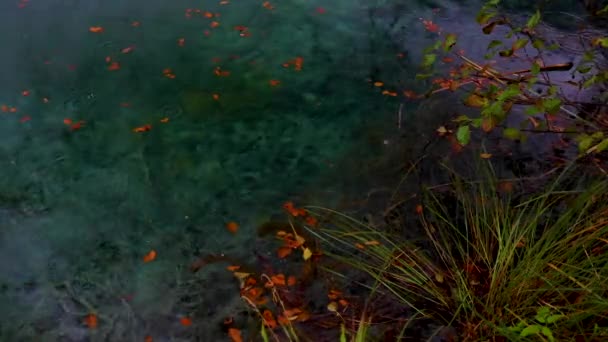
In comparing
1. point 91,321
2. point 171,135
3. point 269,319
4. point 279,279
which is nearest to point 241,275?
point 279,279

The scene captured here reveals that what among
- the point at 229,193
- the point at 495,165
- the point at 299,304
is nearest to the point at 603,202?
the point at 495,165

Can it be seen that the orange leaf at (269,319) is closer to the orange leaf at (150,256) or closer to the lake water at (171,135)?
the lake water at (171,135)

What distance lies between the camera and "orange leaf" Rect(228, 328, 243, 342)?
99.2 inches

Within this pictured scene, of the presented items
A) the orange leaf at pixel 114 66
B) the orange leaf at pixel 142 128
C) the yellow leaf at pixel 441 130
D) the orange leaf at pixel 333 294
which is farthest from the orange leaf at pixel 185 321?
the orange leaf at pixel 114 66

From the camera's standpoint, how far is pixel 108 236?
298 centimetres

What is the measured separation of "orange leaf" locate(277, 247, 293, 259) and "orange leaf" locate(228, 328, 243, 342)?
1.51ft

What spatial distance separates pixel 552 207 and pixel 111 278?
2.25m

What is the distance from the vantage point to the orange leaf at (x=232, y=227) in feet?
9.89

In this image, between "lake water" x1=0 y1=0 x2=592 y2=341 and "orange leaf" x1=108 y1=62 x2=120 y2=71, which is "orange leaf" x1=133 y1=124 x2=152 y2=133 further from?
"orange leaf" x1=108 y1=62 x2=120 y2=71

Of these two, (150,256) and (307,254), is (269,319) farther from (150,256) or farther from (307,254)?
(150,256)

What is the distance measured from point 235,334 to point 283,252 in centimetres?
51

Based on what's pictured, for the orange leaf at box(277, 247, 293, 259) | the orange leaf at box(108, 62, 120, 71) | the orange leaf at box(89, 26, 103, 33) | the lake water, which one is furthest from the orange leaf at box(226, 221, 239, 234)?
the orange leaf at box(89, 26, 103, 33)

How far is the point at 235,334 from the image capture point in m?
2.54

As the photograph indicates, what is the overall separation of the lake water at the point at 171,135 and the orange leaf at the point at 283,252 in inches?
6.9
